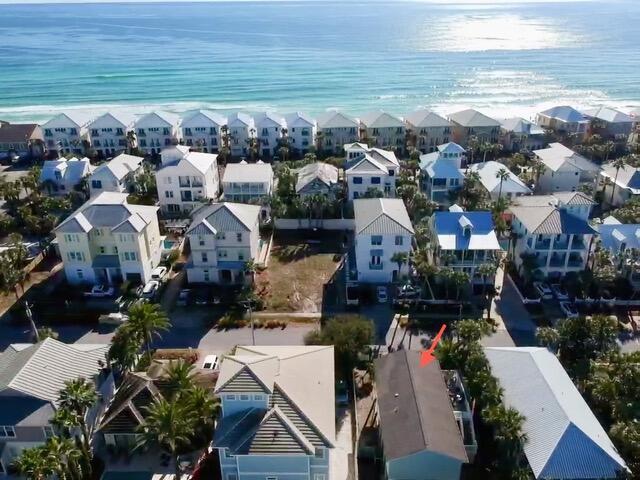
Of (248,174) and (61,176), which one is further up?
(248,174)

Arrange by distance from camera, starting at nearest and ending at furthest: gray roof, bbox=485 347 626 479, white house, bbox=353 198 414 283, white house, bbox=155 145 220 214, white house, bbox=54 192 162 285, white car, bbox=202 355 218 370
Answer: gray roof, bbox=485 347 626 479
white car, bbox=202 355 218 370
white house, bbox=54 192 162 285
white house, bbox=353 198 414 283
white house, bbox=155 145 220 214

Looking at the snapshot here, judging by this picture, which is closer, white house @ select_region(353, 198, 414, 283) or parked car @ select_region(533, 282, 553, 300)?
parked car @ select_region(533, 282, 553, 300)

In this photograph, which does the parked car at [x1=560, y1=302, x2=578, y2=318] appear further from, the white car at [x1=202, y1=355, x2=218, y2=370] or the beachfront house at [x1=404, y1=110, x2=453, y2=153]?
the beachfront house at [x1=404, y1=110, x2=453, y2=153]

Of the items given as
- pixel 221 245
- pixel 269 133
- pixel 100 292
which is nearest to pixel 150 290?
pixel 100 292

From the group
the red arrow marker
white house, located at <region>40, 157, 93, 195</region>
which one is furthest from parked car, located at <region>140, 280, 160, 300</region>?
white house, located at <region>40, 157, 93, 195</region>

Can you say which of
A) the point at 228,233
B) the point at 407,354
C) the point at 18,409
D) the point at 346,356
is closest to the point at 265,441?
the point at 346,356

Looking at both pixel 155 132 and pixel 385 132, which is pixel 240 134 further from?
pixel 385 132

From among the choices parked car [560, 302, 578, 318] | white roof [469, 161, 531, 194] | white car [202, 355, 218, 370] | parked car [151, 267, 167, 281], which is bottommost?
white car [202, 355, 218, 370]
